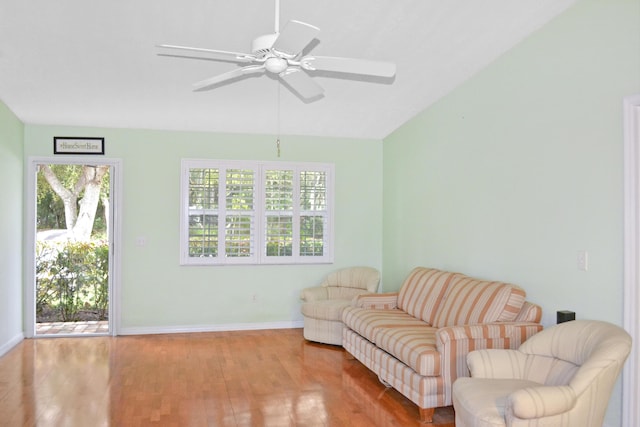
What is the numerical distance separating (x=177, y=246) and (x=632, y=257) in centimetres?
473

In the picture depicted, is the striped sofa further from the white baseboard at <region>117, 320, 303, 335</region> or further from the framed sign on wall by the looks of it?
the framed sign on wall

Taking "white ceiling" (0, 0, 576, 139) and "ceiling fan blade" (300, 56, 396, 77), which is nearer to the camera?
"ceiling fan blade" (300, 56, 396, 77)

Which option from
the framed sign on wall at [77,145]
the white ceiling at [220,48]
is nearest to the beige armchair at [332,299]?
the white ceiling at [220,48]

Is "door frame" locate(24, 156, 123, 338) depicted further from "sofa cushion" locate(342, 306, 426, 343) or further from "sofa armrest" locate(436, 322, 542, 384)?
"sofa armrest" locate(436, 322, 542, 384)

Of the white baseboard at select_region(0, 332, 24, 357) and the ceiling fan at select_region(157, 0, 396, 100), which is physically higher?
the ceiling fan at select_region(157, 0, 396, 100)

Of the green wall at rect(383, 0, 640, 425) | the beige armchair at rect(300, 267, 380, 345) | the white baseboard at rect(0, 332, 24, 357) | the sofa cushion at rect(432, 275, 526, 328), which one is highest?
the green wall at rect(383, 0, 640, 425)

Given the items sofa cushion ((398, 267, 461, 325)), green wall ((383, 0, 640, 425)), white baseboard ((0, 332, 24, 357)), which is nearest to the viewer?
green wall ((383, 0, 640, 425))

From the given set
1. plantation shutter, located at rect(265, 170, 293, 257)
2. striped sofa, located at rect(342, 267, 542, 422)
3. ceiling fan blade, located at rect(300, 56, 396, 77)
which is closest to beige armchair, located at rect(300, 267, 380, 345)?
striped sofa, located at rect(342, 267, 542, 422)

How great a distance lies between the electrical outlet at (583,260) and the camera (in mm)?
3548

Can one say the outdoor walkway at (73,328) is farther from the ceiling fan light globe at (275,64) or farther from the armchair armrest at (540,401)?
the armchair armrest at (540,401)

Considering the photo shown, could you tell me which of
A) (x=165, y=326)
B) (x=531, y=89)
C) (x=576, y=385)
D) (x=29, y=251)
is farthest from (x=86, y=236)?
(x=576, y=385)

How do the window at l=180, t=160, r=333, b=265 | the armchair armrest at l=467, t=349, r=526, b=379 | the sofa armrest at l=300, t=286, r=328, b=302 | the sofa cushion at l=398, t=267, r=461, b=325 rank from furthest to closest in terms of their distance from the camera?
1. the window at l=180, t=160, r=333, b=265
2. the sofa armrest at l=300, t=286, r=328, b=302
3. the sofa cushion at l=398, t=267, r=461, b=325
4. the armchair armrest at l=467, t=349, r=526, b=379

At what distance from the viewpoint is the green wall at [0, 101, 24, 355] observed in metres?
5.36

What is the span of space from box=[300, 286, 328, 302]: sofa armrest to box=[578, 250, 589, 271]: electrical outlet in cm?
323
